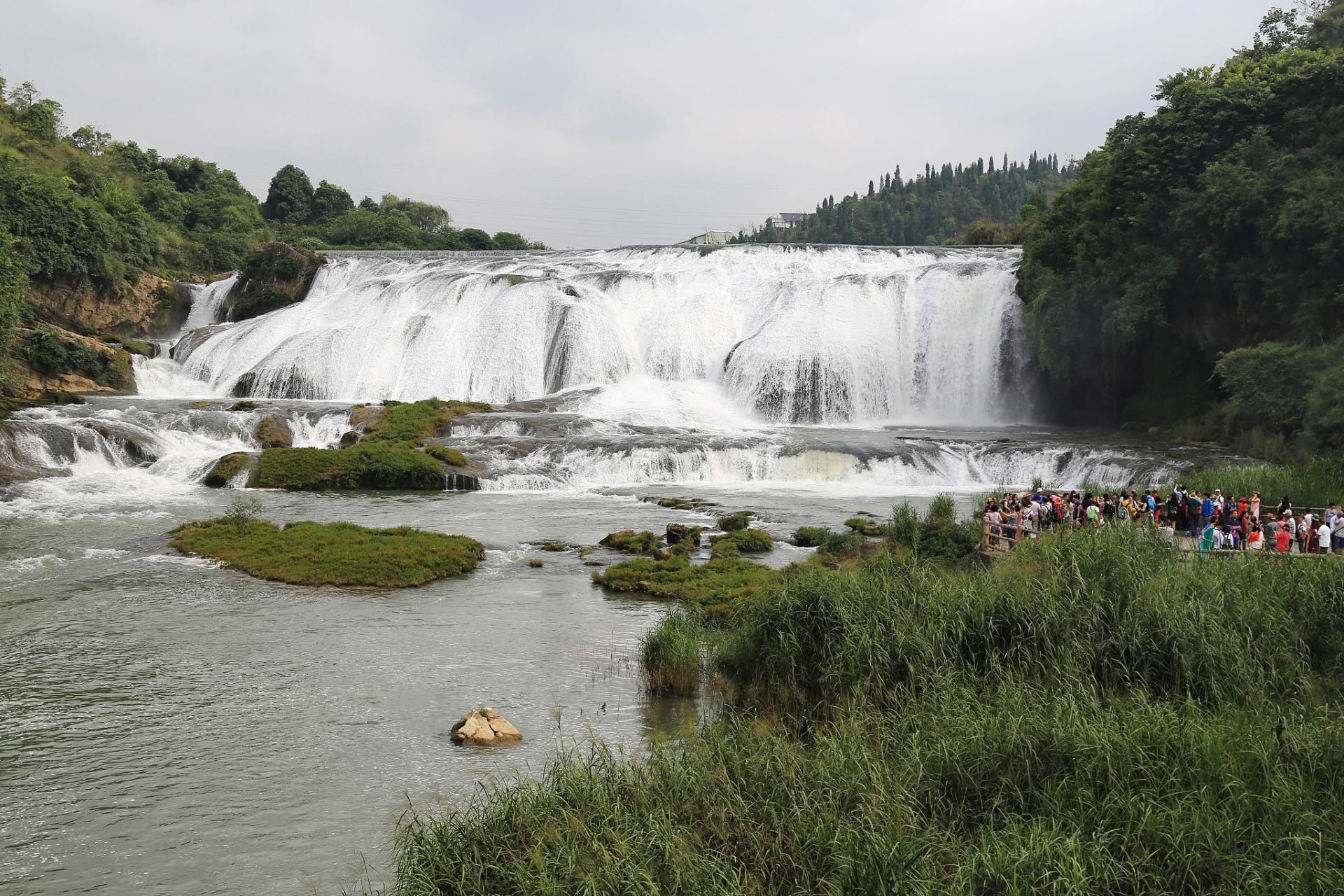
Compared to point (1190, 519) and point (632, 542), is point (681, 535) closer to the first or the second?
point (632, 542)

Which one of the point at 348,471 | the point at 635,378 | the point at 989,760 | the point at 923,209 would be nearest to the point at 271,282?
the point at 635,378

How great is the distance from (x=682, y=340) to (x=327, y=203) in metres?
55.4

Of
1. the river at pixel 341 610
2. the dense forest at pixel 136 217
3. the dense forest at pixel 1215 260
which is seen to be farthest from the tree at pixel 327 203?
the dense forest at pixel 1215 260

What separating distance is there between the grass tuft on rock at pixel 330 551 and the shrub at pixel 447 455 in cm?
755

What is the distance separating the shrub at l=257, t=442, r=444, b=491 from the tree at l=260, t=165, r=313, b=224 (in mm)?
63168

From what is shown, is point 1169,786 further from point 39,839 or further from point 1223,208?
point 1223,208

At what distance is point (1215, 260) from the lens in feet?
96.2

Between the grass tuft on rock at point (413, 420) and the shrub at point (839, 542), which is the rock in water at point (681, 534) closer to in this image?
the shrub at point (839, 542)

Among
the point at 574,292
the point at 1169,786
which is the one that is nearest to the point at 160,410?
the point at 574,292

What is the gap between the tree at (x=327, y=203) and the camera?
8406 cm

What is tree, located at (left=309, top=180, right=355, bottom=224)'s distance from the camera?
84062 mm

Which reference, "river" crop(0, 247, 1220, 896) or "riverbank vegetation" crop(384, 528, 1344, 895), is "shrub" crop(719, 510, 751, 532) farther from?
"riverbank vegetation" crop(384, 528, 1344, 895)

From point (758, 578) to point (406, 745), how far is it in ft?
23.0

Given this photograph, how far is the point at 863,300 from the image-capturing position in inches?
1644
